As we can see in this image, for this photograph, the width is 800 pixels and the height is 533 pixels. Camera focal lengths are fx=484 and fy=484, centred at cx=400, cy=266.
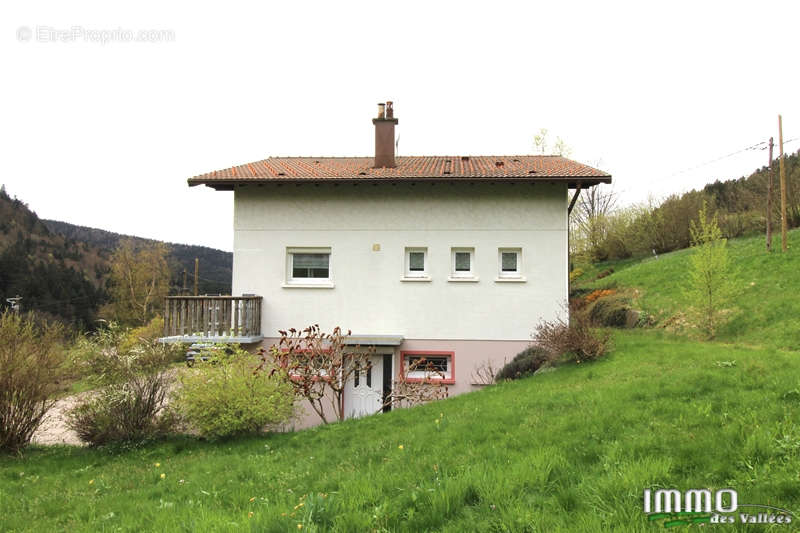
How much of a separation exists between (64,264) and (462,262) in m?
72.1

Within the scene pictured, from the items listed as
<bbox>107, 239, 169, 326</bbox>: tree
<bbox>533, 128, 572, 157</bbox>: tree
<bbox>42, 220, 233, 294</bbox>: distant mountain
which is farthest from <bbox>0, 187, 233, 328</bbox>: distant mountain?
<bbox>533, 128, 572, 157</bbox>: tree

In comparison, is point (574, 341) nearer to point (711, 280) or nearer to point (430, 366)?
point (430, 366)

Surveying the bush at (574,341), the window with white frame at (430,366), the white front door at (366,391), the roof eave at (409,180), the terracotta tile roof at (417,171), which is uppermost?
the terracotta tile roof at (417,171)

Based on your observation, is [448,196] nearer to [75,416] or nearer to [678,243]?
[75,416]

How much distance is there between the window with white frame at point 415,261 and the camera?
1317 cm

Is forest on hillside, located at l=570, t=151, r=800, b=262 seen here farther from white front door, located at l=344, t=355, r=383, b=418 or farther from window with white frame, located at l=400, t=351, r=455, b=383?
white front door, located at l=344, t=355, r=383, b=418

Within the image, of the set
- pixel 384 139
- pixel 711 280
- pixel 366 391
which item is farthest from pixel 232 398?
pixel 711 280

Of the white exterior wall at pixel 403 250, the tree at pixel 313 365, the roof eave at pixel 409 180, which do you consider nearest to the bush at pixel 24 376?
the tree at pixel 313 365

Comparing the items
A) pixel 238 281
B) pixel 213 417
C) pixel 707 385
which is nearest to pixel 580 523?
pixel 707 385

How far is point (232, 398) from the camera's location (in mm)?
9094

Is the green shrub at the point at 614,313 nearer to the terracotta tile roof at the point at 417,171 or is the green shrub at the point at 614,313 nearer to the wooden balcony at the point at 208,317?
the terracotta tile roof at the point at 417,171

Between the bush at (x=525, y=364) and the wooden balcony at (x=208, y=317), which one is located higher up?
the wooden balcony at (x=208, y=317)

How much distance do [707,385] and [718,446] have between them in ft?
8.35

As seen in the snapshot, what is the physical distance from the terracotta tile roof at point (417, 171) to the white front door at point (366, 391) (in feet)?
16.3
